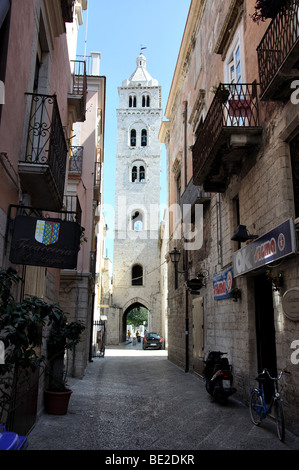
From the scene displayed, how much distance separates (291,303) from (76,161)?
1028cm

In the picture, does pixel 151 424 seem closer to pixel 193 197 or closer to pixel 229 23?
pixel 193 197

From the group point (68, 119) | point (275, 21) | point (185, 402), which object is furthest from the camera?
point (68, 119)

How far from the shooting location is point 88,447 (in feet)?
16.8

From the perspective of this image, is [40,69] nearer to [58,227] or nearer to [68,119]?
[68,119]

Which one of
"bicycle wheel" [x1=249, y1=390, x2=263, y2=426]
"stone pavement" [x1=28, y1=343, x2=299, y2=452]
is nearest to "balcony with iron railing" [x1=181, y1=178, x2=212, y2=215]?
"stone pavement" [x1=28, y1=343, x2=299, y2=452]

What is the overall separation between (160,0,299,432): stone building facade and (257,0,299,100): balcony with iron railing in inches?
0.7

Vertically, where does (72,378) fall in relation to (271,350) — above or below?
below

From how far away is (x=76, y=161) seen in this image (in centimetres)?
1409

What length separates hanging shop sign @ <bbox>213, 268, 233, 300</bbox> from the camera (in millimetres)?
8945

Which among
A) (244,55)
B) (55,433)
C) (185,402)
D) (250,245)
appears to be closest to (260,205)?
(250,245)

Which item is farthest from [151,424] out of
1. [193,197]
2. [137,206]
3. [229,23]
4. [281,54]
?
[137,206]

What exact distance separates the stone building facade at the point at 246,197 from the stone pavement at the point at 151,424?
0.68 meters

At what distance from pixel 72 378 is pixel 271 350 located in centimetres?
693

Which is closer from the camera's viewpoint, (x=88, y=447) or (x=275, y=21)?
(x=88, y=447)
